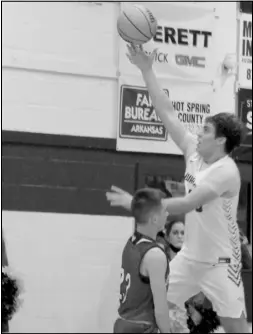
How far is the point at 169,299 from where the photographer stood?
205 inches

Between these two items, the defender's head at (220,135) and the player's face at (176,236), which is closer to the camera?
the defender's head at (220,135)

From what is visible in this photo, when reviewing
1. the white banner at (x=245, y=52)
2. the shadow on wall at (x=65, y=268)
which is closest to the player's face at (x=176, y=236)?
the shadow on wall at (x=65, y=268)

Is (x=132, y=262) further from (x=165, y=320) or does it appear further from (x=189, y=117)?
(x=189, y=117)

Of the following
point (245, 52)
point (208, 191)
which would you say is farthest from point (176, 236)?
point (245, 52)

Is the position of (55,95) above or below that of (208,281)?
above

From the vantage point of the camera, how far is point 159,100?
17.6ft

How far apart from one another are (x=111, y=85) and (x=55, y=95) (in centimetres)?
58

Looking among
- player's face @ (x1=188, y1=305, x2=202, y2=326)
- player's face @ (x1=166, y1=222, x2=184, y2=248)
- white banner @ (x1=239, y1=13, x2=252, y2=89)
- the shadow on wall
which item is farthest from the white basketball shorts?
white banner @ (x1=239, y1=13, x2=252, y2=89)

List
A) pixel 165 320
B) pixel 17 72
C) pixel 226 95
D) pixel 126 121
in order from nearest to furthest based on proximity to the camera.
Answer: pixel 165 320
pixel 17 72
pixel 126 121
pixel 226 95

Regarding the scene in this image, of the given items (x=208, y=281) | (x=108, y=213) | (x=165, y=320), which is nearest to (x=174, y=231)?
(x=108, y=213)

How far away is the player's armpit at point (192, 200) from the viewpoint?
15.4ft

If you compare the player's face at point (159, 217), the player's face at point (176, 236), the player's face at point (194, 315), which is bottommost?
the player's face at point (194, 315)

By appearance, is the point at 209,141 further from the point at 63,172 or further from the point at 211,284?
the point at 63,172

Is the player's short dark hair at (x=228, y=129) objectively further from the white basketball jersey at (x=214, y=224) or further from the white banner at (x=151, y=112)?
the white banner at (x=151, y=112)
